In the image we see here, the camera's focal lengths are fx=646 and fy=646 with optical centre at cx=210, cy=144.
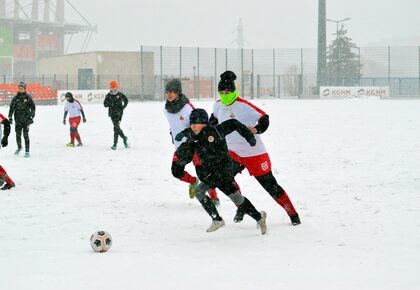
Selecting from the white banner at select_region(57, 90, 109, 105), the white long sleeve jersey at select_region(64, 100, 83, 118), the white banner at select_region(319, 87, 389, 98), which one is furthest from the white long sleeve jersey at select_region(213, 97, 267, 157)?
the white banner at select_region(319, 87, 389, 98)

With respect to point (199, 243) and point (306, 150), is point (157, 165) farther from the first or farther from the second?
point (199, 243)

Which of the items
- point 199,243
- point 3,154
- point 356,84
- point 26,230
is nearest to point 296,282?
point 199,243

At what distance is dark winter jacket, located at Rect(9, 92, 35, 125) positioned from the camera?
48.9 ft

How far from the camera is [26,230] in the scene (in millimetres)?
7500

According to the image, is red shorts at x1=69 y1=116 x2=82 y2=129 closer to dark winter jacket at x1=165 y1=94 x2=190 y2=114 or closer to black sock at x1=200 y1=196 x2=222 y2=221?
dark winter jacket at x1=165 y1=94 x2=190 y2=114

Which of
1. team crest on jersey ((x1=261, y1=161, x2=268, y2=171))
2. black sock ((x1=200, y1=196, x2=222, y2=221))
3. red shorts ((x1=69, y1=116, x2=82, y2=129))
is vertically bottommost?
black sock ((x1=200, y1=196, x2=222, y2=221))

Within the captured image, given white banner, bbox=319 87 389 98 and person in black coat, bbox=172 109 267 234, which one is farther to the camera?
white banner, bbox=319 87 389 98

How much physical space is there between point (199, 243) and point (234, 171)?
111 cm

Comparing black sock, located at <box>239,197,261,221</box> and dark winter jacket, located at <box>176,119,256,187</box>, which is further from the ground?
dark winter jacket, located at <box>176,119,256,187</box>

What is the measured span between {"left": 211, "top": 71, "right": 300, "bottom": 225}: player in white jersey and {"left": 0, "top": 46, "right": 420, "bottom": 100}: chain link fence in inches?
1623

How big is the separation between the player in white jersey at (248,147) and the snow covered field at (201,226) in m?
0.36

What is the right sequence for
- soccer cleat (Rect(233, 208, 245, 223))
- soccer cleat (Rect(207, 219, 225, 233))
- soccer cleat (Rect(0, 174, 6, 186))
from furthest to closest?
1. soccer cleat (Rect(0, 174, 6, 186))
2. soccer cleat (Rect(233, 208, 245, 223))
3. soccer cleat (Rect(207, 219, 225, 233))

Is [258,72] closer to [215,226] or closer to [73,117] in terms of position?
[73,117]

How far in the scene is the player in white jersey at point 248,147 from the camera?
24.9ft
